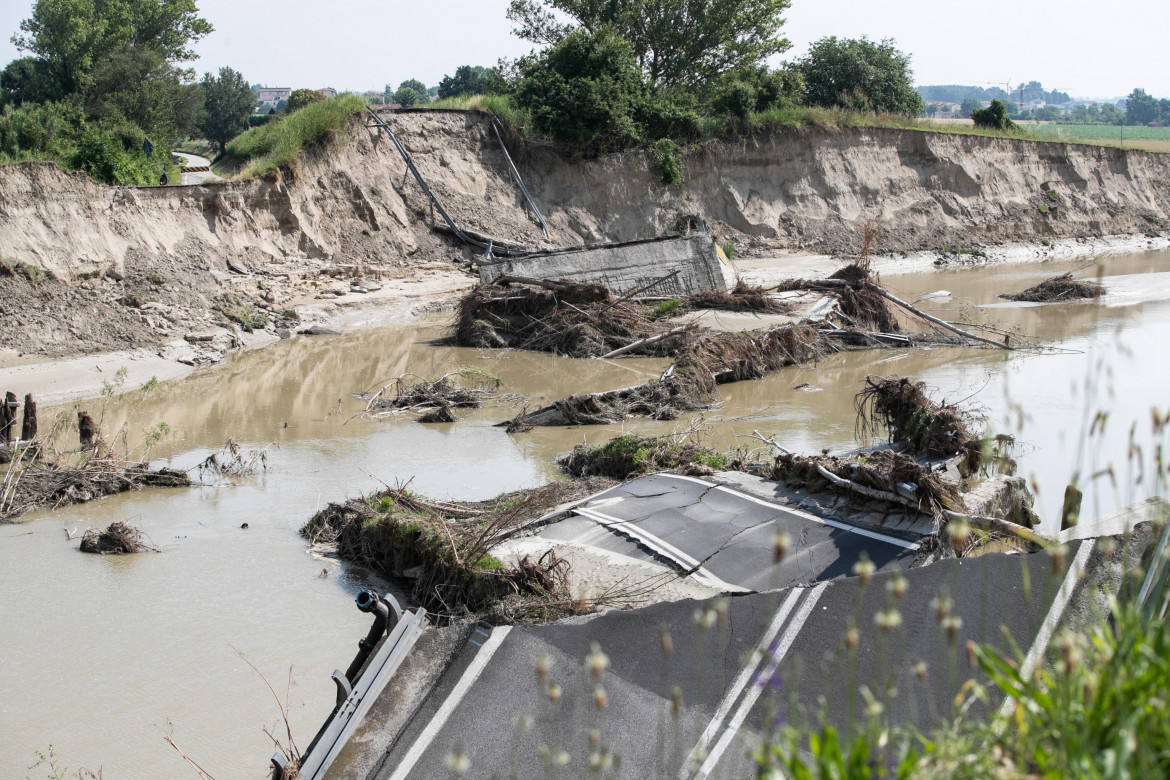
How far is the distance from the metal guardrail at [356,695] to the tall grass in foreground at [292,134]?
790 inches

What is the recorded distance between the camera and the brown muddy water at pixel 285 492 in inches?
233

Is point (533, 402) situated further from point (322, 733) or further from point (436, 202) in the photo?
point (436, 202)

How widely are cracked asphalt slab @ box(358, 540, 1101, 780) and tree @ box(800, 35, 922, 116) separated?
1394 inches

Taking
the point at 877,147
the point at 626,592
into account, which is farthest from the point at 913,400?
the point at 877,147

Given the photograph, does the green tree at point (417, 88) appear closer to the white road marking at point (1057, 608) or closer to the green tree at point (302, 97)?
the green tree at point (302, 97)

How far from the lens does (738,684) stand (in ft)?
15.3

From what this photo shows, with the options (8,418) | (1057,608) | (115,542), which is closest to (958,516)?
(1057,608)

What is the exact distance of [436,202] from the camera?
Answer: 2678 cm

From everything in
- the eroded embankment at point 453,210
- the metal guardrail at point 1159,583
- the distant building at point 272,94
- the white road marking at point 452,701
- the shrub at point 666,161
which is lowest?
the white road marking at point 452,701

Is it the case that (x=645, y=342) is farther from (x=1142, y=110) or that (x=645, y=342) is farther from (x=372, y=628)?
(x=1142, y=110)

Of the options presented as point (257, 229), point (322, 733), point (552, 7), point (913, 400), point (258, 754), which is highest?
point (552, 7)

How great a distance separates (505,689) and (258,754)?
1.63 meters

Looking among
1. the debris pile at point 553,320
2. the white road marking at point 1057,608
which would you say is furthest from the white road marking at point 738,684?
the debris pile at point 553,320

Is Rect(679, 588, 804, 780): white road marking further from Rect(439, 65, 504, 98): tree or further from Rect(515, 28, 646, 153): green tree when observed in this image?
Rect(439, 65, 504, 98): tree
